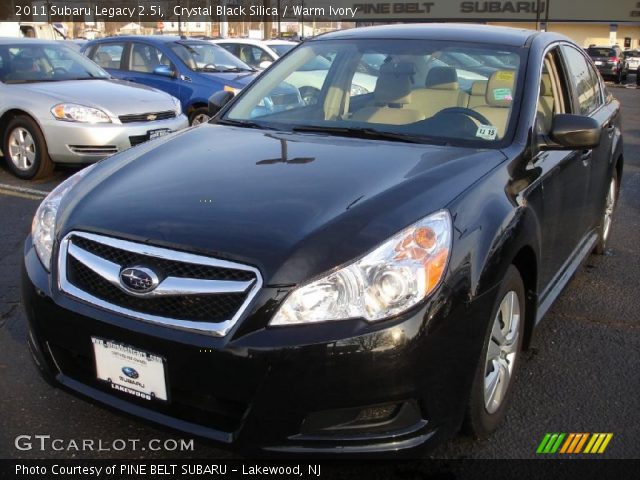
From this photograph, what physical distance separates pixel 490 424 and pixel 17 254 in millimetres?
3553

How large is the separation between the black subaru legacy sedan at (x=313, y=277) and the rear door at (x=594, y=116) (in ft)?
2.56

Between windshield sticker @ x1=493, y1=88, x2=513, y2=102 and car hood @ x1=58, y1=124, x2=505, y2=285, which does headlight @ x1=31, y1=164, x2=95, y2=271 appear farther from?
windshield sticker @ x1=493, y1=88, x2=513, y2=102

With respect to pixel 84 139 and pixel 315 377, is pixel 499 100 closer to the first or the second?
pixel 315 377

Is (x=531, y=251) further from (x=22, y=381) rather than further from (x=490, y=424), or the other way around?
(x=22, y=381)

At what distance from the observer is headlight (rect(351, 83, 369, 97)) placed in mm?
3787

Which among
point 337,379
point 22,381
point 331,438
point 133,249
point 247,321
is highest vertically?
point 133,249

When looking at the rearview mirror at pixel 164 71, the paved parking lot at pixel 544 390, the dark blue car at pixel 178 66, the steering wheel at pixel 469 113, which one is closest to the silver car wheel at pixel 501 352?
the paved parking lot at pixel 544 390

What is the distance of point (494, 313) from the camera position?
245 cm

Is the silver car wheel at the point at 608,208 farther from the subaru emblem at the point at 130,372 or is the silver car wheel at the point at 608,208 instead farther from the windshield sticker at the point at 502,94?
the subaru emblem at the point at 130,372

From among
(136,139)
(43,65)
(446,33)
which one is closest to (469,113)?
(446,33)

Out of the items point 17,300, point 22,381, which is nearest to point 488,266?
point 22,381

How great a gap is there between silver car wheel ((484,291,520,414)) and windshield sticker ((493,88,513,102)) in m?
1.06

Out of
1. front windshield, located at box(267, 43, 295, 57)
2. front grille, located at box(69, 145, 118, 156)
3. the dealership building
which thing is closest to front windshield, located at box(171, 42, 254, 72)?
front grille, located at box(69, 145, 118, 156)

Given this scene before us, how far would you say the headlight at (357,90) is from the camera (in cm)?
379
